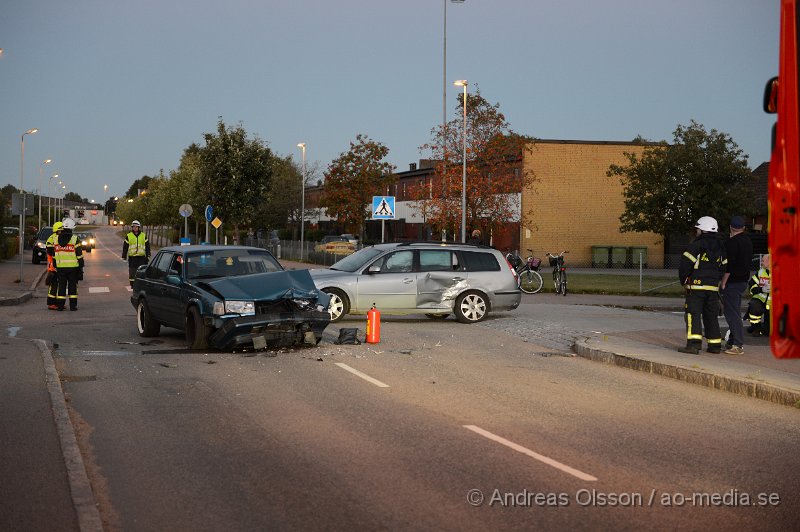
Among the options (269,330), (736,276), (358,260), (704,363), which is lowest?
(704,363)

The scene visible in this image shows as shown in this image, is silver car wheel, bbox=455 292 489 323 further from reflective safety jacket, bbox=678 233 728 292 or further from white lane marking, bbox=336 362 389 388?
white lane marking, bbox=336 362 389 388

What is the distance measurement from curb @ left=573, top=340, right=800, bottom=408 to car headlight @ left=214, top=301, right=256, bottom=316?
5.05 m

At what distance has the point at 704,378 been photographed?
37.6 feet

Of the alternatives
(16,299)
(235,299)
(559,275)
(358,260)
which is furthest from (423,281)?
(559,275)

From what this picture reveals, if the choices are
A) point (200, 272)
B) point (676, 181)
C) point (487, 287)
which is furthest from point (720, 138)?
point (200, 272)

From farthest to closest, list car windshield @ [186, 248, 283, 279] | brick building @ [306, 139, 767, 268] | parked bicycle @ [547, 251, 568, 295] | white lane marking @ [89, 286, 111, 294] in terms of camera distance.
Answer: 1. brick building @ [306, 139, 767, 268]
2. parked bicycle @ [547, 251, 568, 295]
3. white lane marking @ [89, 286, 111, 294]
4. car windshield @ [186, 248, 283, 279]

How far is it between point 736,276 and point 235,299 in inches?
280

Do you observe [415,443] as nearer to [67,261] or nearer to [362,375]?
[362,375]

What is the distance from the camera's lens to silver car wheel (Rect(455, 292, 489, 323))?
1884cm

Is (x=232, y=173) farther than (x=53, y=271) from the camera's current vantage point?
Yes

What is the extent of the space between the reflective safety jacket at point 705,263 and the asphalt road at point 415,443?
177 centimetres

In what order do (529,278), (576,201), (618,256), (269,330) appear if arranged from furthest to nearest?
(576,201)
(618,256)
(529,278)
(269,330)

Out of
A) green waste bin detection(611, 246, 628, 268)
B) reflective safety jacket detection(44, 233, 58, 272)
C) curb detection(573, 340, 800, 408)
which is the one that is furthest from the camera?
green waste bin detection(611, 246, 628, 268)

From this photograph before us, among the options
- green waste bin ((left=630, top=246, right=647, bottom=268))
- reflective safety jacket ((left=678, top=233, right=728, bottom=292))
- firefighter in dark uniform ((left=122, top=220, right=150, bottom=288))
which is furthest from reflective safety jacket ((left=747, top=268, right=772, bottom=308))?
green waste bin ((left=630, top=246, right=647, bottom=268))
